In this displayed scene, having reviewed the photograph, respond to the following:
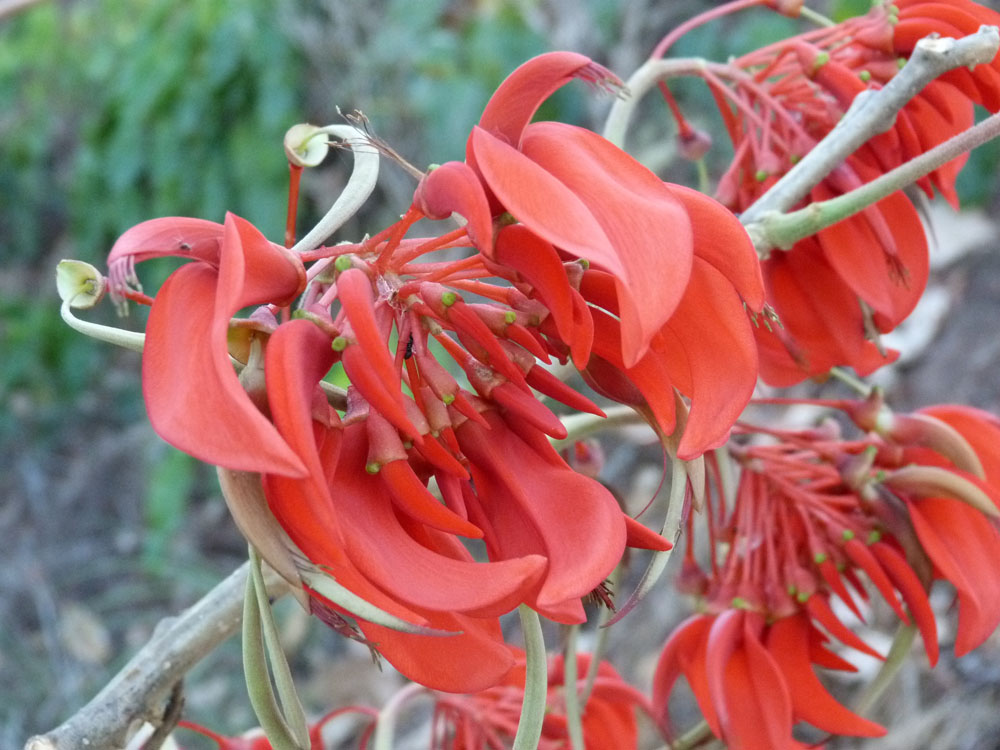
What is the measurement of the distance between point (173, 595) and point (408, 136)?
1.05 m

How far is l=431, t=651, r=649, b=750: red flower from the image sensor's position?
0.64 m

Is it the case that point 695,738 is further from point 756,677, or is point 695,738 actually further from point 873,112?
point 873,112

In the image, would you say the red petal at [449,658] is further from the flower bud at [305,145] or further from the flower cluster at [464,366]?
the flower bud at [305,145]

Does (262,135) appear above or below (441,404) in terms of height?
below

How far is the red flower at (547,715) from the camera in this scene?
64 cm

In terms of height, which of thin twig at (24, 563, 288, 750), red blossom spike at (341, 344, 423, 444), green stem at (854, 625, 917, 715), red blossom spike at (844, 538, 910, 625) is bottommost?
thin twig at (24, 563, 288, 750)

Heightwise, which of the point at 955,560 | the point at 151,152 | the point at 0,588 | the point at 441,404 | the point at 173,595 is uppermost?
the point at 441,404

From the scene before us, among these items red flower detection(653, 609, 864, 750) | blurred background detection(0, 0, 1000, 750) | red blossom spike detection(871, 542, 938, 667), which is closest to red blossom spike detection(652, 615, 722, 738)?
red flower detection(653, 609, 864, 750)

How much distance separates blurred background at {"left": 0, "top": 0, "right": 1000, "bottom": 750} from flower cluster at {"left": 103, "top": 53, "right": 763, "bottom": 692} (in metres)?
1.20

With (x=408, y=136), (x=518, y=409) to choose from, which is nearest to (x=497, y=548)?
(x=518, y=409)

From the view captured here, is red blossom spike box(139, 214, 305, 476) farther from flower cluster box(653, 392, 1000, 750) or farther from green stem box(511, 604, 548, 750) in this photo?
flower cluster box(653, 392, 1000, 750)

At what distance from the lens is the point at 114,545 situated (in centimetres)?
234

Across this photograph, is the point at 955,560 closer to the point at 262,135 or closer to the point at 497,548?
the point at 497,548

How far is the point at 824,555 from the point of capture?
2.00ft
